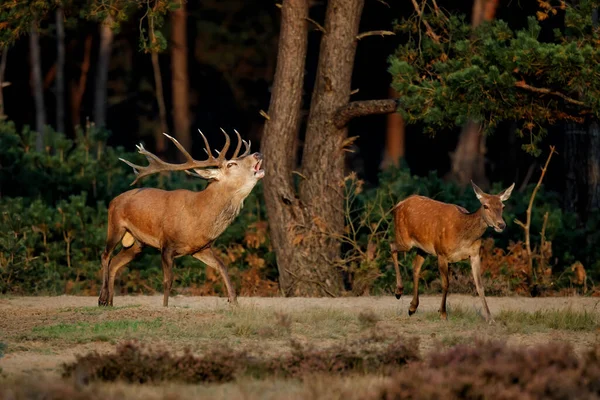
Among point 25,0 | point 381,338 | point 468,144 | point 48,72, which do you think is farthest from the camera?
point 48,72

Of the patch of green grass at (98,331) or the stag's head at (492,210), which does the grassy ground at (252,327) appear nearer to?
the patch of green grass at (98,331)

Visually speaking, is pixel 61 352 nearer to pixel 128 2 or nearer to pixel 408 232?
pixel 408 232

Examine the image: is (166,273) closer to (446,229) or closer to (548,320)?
(446,229)

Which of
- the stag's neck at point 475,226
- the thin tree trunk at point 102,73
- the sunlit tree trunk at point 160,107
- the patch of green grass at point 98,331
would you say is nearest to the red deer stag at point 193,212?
the patch of green grass at point 98,331

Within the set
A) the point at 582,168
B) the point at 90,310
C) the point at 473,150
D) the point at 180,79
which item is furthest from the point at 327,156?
the point at 180,79

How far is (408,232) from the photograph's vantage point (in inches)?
638

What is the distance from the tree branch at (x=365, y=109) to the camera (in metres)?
18.5

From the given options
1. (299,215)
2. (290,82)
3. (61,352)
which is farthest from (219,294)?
(61,352)

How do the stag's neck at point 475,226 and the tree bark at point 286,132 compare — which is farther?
the tree bark at point 286,132

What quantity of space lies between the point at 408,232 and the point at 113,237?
3.88 meters

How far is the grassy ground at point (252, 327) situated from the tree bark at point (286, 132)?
7.97 feet

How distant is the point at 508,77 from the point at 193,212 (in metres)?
4.34

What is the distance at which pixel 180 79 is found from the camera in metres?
38.5

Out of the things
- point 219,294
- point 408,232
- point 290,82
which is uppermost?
point 290,82
